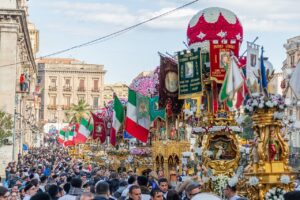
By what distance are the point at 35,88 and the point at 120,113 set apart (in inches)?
2611

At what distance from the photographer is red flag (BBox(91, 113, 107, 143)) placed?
38875mm

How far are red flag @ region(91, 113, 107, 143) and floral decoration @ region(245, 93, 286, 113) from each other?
26131 millimetres

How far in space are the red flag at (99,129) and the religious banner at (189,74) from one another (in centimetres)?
2010

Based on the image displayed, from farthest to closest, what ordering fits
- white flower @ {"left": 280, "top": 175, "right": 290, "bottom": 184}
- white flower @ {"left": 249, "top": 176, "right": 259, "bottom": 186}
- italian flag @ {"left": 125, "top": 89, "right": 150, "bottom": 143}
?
italian flag @ {"left": 125, "top": 89, "right": 150, "bottom": 143} → white flower @ {"left": 249, "top": 176, "right": 259, "bottom": 186} → white flower @ {"left": 280, "top": 175, "right": 290, "bottom": 184}

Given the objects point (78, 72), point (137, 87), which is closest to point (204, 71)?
point (137, 87)

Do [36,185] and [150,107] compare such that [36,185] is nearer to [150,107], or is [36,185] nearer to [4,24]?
[150,107]

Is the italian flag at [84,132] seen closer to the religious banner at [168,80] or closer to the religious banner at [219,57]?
the religious banner at [168,80]

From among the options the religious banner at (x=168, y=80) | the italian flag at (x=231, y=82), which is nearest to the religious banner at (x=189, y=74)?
the italian flag at (x=231, y=82)

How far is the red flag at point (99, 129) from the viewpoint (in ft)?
128

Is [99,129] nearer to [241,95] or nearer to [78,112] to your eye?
[241,95]

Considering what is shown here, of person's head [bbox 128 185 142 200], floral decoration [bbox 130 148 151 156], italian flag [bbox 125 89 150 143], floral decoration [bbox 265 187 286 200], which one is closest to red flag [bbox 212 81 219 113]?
floral decoration [bbox 265 187 286 200]

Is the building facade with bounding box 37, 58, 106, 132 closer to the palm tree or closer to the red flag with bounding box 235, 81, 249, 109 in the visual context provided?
the palm tree

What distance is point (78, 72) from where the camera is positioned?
435 feet

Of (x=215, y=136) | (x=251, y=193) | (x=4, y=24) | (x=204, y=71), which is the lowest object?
(x=251, y=193)
